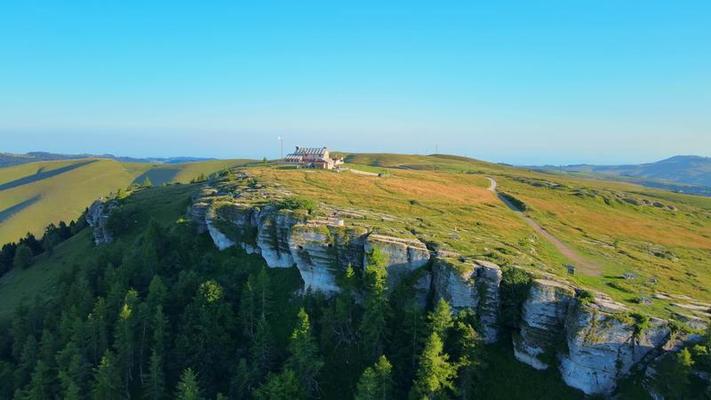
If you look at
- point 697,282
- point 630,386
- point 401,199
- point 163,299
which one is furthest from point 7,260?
point 697,282

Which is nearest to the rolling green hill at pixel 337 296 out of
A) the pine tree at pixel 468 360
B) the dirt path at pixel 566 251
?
the pine tree at pixel 468 360

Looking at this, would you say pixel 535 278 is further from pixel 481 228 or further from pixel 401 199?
pixel 401 199

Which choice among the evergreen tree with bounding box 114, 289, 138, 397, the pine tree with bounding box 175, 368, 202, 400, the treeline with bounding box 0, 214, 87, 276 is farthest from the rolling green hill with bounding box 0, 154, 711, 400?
the treeline with bounding box 0, 214, 87, 276

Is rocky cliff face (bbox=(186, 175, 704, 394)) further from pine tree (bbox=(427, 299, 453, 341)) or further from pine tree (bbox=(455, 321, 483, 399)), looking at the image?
pine tree (bbox=(427, 299, 453, 341))

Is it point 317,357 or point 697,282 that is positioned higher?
point 697,282

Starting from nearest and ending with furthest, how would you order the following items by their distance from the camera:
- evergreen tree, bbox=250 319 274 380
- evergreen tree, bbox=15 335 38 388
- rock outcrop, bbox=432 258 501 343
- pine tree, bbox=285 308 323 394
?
1. pine tree, bbox=285 308 323 394
2. rock outcrop, bbox=432 258 501 343
3. evergreen tree, bbox=250 319 274 380
4. evergreen tree, bbox=15 335 38 388

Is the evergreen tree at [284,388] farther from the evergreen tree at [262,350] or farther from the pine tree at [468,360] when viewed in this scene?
the pine tree at [468,360]
